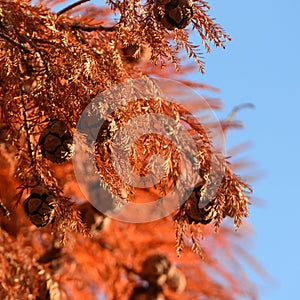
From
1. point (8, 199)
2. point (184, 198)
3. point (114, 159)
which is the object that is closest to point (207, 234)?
point (8, 199)

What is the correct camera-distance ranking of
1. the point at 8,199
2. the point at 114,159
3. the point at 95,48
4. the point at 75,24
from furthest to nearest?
the point at 8,199
the point at 75,24
the point at 95,48
the point at 114,159

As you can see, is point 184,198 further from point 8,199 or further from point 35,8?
point 8,199

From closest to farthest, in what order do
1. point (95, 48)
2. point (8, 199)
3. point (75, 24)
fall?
1. point (95, 48)
2. point (75, 24)
3. point (8, 199)

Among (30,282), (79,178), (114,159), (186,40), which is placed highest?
(186,40)

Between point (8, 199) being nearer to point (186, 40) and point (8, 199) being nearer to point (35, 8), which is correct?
point (35, 8)

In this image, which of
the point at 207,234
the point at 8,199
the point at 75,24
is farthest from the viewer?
the point at 207,234

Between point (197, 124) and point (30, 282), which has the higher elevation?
point (197, 124)

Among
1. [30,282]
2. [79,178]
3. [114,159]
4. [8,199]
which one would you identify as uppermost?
[114,159]

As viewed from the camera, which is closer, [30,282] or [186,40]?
[186,40]

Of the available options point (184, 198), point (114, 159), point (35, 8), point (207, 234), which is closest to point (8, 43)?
point (35, 8)
